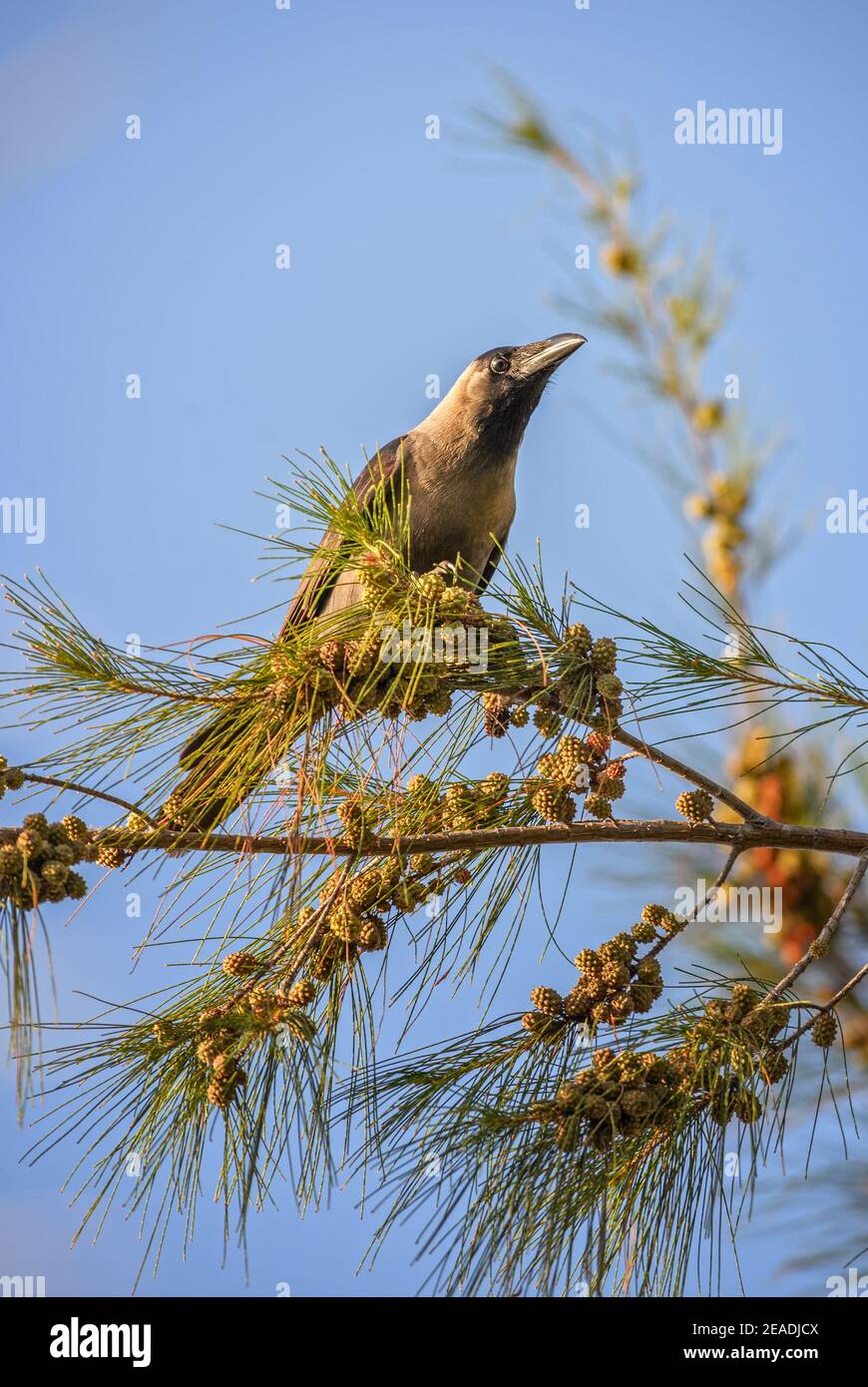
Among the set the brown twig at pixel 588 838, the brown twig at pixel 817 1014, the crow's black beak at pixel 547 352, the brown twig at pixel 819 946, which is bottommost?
the brown twig at pixel 817 1014

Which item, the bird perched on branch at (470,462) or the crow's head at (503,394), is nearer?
the bird perched on branch at (470,462)

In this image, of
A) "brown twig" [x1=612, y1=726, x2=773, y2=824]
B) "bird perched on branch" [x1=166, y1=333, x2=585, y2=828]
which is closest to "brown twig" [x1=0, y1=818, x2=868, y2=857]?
"brown twig" [x1=612, y1=726, x2=773, y2=824]

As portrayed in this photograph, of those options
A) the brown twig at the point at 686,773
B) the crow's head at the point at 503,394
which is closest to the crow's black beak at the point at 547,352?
the crow's head at the point at 503,394

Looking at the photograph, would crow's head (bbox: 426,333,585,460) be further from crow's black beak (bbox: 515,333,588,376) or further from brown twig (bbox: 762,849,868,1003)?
brown twig (bbox: 762,849,868,1003)

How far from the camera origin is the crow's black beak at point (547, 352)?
4691mm

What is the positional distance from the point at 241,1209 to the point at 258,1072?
0.20 m

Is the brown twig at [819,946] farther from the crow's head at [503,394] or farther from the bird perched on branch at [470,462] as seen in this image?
the crow's head at [503,394]

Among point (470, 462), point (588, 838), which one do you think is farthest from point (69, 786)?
point (470, 462)

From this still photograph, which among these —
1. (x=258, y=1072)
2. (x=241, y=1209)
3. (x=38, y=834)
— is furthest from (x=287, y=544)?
(x=241, y=1209)

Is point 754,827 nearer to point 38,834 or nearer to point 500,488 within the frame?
point 38,834

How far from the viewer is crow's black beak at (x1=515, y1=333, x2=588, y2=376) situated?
4.69m

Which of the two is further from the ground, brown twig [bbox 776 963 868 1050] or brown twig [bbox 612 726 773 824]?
brown twig [bbox 612 726 773 824]

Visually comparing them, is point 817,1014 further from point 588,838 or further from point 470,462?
point 470,462
